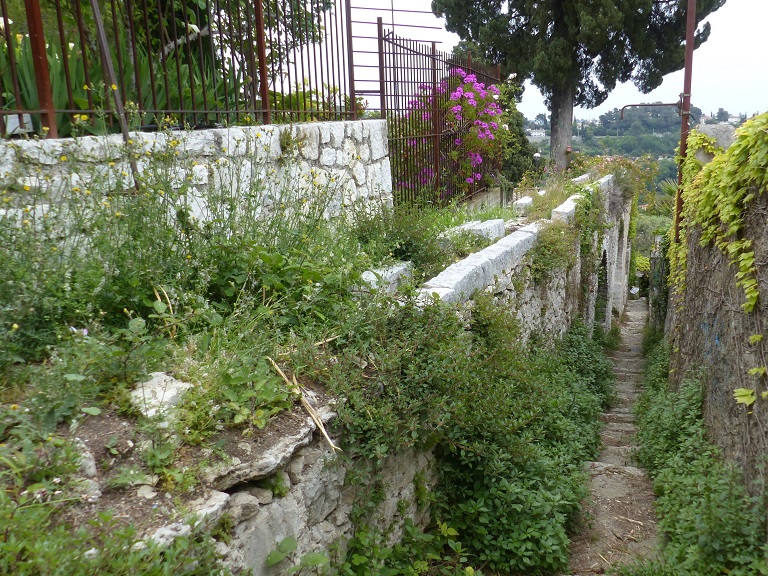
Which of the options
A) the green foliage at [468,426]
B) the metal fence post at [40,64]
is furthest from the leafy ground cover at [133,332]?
the metal fence post at [40,64]

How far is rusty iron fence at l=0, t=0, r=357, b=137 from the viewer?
3.41m

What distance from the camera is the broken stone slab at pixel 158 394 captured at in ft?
7.89

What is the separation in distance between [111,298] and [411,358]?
59.7 inches

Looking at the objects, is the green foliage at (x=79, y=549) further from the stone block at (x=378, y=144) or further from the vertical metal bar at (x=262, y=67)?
the stone block at (x=378, y=144)

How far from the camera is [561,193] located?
10.1 meters

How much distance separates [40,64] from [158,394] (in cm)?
191

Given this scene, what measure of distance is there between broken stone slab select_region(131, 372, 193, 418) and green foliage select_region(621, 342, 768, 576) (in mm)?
2884

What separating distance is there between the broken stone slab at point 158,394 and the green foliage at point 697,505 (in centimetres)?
288

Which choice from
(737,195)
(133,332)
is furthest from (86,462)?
(737,195)

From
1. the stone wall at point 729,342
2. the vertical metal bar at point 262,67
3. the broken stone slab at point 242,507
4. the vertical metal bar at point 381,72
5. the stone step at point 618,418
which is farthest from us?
the stone step at point 618,418

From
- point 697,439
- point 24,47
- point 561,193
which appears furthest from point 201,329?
point 561,193

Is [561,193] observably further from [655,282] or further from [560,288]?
[655,282]

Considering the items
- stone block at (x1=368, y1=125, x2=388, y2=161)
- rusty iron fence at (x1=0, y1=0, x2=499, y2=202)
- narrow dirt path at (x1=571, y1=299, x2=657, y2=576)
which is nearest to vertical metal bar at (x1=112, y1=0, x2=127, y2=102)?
rusty iron fence at (x1=0, y1=0, x2=499, y2=202)

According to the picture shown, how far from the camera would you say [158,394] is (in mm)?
2521
